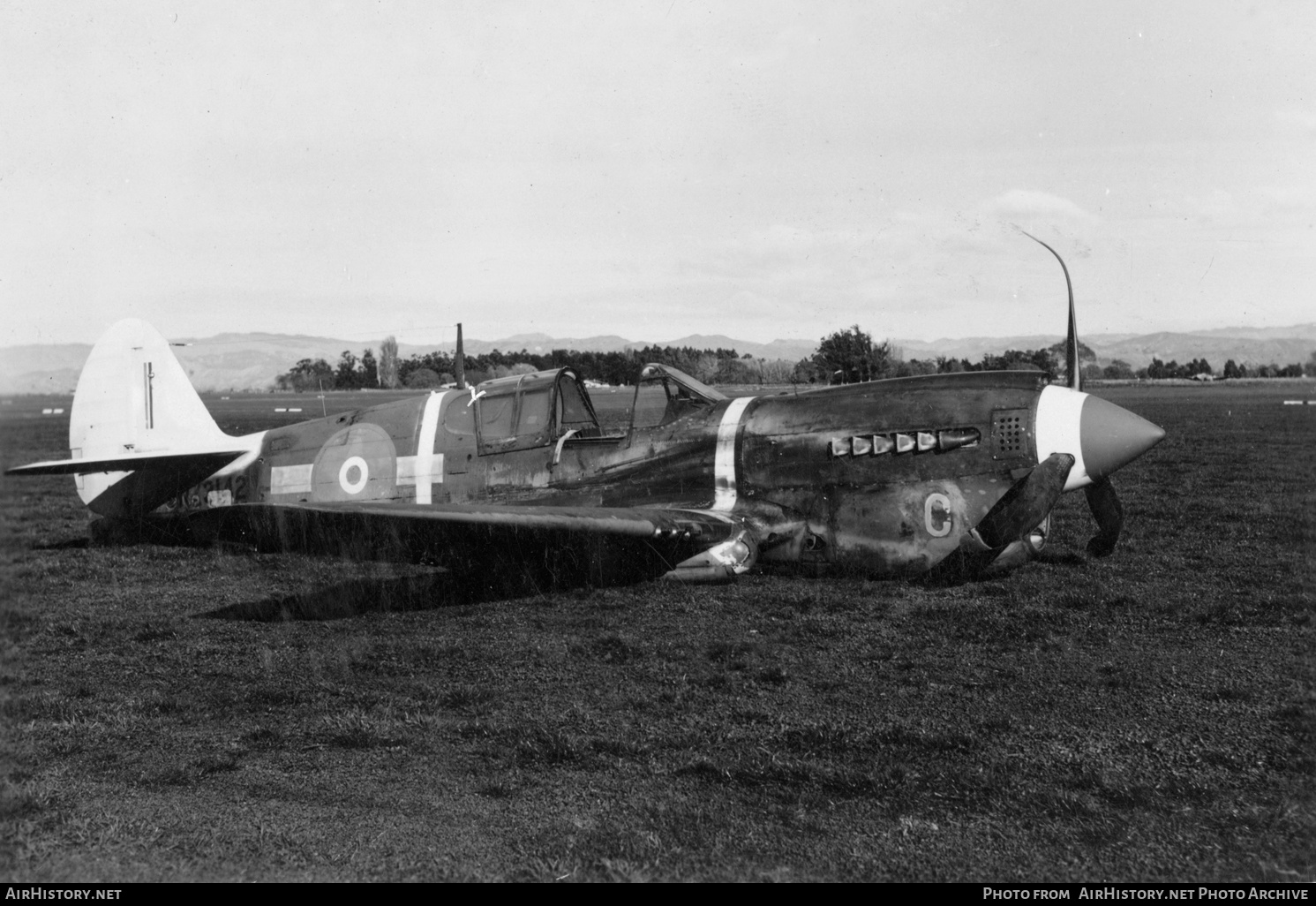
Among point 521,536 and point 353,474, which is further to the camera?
point 353,474

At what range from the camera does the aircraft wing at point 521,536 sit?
6.39 m

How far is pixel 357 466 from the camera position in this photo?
9.51m

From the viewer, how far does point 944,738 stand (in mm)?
4297

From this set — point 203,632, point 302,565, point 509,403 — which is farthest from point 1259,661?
point 302,565

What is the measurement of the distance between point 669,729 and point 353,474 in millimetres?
5978

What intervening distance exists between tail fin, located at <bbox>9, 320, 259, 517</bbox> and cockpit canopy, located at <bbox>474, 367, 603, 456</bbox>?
3.11m

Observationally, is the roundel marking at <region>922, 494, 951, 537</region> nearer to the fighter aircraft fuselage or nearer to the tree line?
the fighter aircraft fuselage

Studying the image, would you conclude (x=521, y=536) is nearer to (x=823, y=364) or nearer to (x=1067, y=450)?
(x=1067, y=450)

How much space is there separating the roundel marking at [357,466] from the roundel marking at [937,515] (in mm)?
5036

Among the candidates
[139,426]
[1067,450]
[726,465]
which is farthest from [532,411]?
[139,426]

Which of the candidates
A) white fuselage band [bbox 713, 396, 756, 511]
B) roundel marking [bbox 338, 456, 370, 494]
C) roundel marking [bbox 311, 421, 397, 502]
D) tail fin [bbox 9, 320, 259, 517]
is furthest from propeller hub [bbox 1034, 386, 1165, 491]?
tail fin [bbox 9, 320, 259, 517]

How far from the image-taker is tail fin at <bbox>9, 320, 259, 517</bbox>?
34.0 feet

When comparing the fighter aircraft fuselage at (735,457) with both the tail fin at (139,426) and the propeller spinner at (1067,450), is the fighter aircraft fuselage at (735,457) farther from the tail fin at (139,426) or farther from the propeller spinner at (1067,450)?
the tail fin at (139,426)
